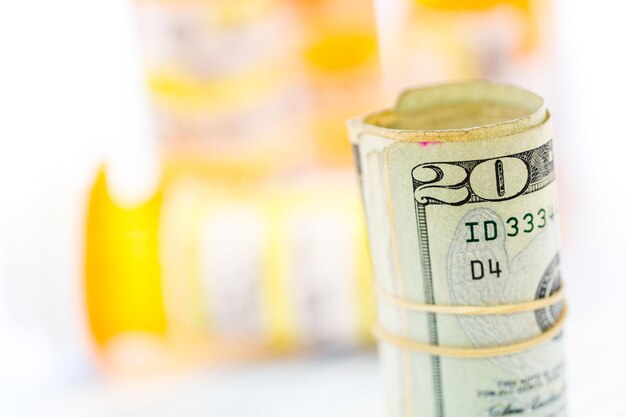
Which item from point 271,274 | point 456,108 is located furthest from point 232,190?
point 456,108

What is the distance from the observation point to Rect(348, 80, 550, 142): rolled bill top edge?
0.63 m

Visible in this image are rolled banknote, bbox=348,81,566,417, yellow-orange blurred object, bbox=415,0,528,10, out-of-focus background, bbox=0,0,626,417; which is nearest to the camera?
rolled banknote, bbox=348,81,566,417

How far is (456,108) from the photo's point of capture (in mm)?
669

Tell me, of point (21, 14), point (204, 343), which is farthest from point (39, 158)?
point (204, 343)

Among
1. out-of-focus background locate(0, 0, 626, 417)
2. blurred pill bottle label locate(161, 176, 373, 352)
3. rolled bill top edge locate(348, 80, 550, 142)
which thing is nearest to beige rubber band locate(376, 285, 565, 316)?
rolled bill top edge locate(348, 80, 550, 142)

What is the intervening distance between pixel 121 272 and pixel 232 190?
219 mm

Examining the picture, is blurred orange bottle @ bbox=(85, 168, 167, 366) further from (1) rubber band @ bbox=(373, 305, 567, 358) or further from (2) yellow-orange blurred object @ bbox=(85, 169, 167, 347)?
(1) rubber band @ bbox=(373, 305, 567, 358)

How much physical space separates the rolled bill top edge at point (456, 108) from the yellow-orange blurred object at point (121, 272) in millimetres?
581

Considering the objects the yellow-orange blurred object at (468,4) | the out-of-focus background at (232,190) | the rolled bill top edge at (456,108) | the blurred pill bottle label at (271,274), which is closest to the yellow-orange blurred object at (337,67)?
the out-of-focus background at (232,190)

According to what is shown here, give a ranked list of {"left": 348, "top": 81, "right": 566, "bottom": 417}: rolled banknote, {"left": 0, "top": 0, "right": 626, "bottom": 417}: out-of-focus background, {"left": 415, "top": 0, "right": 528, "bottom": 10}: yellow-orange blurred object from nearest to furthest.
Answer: {"left": 348, "top": 81, "right": 566, "bottom": 417}: rolled banknote
{"left": 0, "top": 0, "right": 626, "bottom": 417}: out-of-focus background
{"left": 415, "top": 0, "right": 528, "bottom": 10}: yellow-orange blurred object

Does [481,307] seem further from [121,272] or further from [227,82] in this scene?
[227,82]

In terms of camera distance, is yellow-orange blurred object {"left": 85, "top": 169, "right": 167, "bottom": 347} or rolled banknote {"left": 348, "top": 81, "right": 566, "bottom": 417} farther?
yellow-orange blurred object {"left": 85, "top": 169, "right": 167, "bottom": 347}

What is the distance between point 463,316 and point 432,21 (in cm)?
89

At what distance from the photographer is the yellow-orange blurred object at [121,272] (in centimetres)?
115
